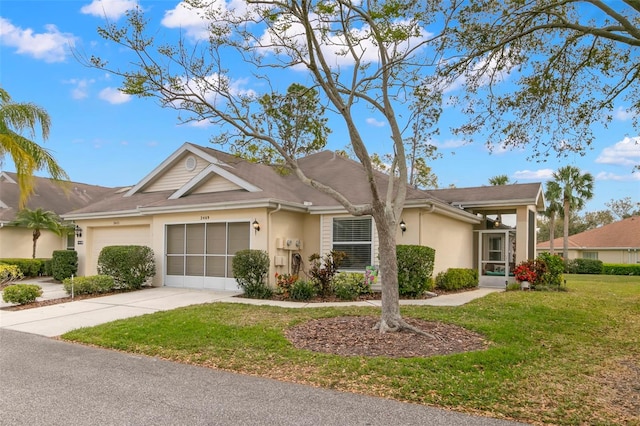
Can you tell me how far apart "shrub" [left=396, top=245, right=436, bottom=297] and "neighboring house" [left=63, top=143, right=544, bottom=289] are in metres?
1.08

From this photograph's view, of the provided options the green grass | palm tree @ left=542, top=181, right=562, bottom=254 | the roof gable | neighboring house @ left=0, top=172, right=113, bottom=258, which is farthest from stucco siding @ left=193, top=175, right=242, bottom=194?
palm tree @ left=542, top=181, right=562, bottom=254

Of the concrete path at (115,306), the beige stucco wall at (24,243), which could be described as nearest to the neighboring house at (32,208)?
the beige stucco wall at (24,243)

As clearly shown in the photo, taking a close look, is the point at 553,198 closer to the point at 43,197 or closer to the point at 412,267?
the point at 412,267

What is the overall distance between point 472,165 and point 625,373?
7.90 meters

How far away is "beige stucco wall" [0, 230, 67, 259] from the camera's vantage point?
68.8ft

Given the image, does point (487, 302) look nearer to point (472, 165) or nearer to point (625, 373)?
point (472, 165)

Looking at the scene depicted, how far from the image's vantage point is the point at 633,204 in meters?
56.0

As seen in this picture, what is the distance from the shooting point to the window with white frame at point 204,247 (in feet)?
45.5

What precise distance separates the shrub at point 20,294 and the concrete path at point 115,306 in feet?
1.42

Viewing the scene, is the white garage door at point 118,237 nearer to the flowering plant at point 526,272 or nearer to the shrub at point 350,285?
the shrub at point 350,285

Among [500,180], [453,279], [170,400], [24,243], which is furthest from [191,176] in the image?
[500,180]

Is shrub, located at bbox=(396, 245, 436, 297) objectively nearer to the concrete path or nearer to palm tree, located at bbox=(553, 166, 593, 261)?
the concrete path

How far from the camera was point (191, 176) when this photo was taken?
56.1 ft

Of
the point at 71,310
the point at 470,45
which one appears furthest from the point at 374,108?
the point at 71,310
